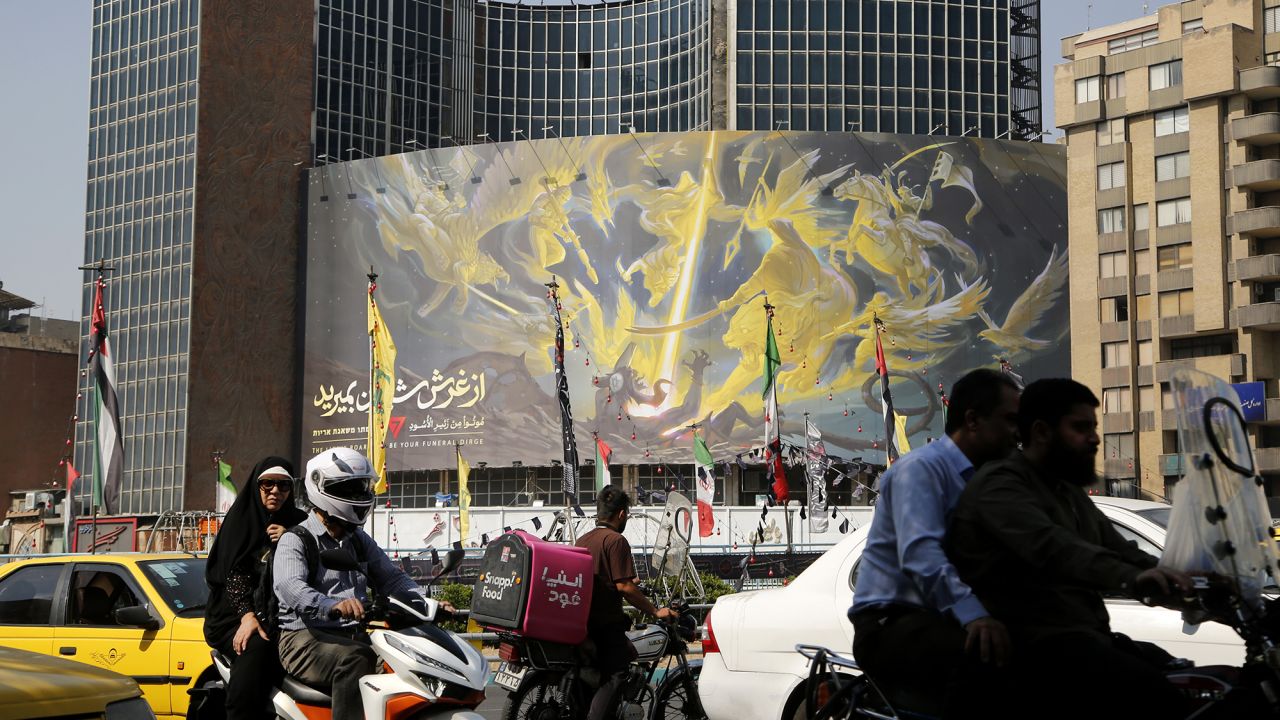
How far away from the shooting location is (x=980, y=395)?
16.2ft

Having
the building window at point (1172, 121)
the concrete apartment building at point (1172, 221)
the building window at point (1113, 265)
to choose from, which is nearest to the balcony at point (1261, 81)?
the concrete apartment building at point (1172, 221)

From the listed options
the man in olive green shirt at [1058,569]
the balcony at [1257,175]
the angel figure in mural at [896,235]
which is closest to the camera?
the man in olive green shirt at [1058,569]

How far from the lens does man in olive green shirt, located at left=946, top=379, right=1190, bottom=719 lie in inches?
162

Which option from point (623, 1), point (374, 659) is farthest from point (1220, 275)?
point (374, 659)

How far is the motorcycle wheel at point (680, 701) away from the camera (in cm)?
880

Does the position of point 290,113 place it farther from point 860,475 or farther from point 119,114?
Answer: point 860,475

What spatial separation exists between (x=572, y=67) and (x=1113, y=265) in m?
35.0

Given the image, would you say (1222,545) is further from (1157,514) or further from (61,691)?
(61,691)

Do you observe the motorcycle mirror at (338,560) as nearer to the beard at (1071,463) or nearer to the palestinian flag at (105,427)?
the beard at (1071,463)

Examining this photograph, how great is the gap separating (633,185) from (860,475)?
15.7 m

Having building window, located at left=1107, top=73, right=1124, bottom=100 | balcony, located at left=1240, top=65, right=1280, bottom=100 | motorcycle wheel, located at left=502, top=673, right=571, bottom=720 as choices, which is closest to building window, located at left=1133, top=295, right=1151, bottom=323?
building window, located at left=1107, top=73, right=1124, bottom=100

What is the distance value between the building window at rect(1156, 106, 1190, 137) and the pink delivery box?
204 ft

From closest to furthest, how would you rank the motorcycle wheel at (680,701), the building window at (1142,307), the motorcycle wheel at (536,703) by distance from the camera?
the motorcycle wheel at (536,703) < the motorcycle wheel at (680,701) < the building window at (1142,307)

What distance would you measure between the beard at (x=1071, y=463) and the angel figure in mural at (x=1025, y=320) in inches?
2561
